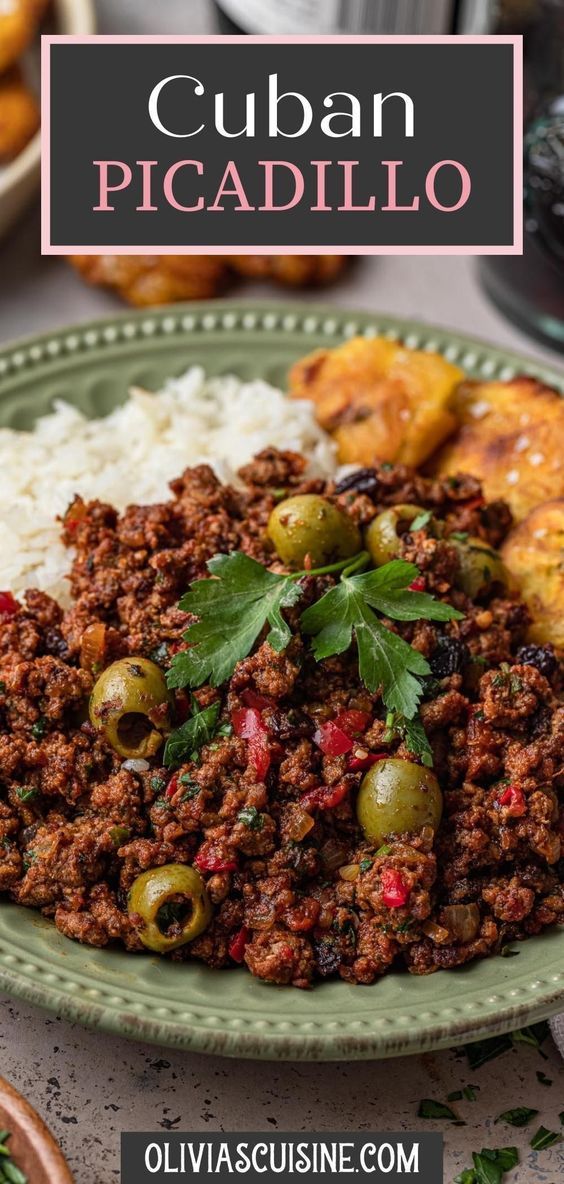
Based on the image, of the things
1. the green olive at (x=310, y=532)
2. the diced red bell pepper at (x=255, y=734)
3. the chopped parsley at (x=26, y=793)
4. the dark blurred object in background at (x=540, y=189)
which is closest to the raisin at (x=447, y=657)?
the green olive at (x=310, y=532)

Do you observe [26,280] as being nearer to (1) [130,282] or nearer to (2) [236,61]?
(1) [130,282]

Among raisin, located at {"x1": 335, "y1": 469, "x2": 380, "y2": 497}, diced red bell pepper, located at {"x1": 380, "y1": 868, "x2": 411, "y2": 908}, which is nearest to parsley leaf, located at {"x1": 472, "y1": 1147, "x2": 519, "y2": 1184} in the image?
diced red bell pepper, located at {"x1": 380, "y1": 868, "x2": 411, "y2": 908}

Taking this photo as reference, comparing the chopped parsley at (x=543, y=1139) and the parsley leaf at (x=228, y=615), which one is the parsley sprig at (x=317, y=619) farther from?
the chopped parsley at (x=543, y=1139)

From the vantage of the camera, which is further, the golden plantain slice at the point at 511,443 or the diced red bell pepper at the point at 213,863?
the golden plantain slice at the point at 511,443

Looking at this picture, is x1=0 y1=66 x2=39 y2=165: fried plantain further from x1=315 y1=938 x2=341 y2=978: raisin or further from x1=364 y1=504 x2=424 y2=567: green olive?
x1=315 y1=938 x2=341 y2=978: raisin

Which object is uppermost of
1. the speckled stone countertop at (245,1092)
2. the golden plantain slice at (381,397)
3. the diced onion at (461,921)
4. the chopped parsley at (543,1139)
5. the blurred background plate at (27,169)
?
the blurred background plate at (27,169)

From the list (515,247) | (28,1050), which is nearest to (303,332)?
(515,247)

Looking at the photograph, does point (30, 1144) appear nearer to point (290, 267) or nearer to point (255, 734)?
point (255, 734)
